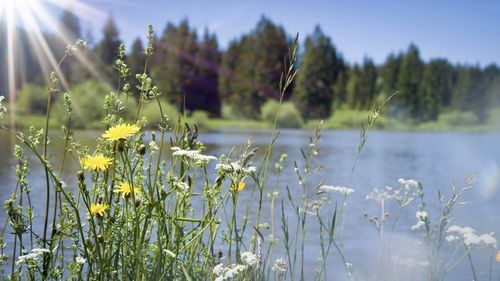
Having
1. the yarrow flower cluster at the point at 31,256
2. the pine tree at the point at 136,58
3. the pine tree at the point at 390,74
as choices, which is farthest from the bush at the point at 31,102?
the yarrow flower cluster at the point at 31,256

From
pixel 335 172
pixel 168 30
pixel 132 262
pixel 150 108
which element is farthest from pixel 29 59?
pixel 132 262

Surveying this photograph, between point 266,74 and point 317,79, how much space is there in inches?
224

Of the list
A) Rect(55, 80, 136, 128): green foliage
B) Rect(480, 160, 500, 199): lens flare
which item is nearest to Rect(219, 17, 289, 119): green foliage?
Rect(55, 80, 136, 128): green foliage

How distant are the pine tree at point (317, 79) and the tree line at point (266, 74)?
0.09 meters

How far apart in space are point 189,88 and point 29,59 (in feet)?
39.3

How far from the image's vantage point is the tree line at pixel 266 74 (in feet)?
156

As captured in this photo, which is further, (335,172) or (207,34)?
(207,34)

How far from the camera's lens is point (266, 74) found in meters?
52.7

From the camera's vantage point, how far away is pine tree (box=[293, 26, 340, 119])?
53344 millimetres

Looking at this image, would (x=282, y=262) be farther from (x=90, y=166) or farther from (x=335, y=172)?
(x=335, y=172)

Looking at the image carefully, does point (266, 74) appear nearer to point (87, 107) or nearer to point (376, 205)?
point (87, 107)

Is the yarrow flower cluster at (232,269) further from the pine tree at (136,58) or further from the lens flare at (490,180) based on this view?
the pine tree at (136,58)

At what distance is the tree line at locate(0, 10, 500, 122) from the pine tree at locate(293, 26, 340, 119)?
0.28 feet

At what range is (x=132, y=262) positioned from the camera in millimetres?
2348
